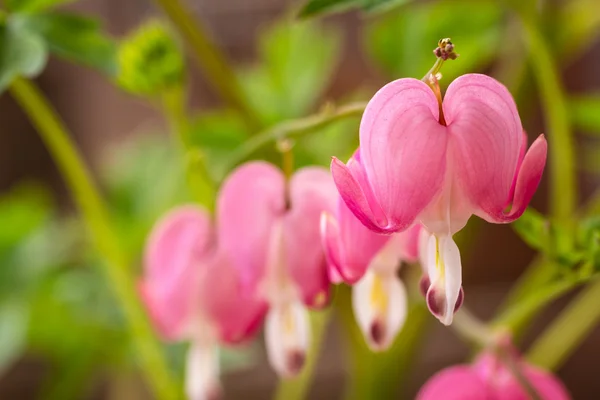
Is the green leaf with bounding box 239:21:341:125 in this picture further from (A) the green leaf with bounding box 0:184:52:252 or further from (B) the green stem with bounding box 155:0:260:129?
(A) the green leaf with bounding box 0:184:52:252

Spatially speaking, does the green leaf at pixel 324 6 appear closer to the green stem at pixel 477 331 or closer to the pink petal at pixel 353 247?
the pink petal at pixel 353 247

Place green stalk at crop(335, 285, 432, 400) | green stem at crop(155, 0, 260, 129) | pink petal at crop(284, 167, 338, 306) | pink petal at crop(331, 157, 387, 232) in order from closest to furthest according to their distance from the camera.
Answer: pink petal at crop(331, 157, 387, 232)
pink petal at crop(284, 167, 338, 306)
green stem at crop(155, 0, 260, 129)
green stalk at crop(335, 285, 432, 400)

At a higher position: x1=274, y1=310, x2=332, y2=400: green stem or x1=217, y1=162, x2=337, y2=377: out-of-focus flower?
x1=217, y1=162, x2=337, y2=377: out-of-focus flower

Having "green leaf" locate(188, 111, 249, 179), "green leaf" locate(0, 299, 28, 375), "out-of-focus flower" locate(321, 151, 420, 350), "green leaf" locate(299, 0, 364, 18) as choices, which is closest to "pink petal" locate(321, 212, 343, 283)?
"out-of-focus flower" locate(321, 151, 420, 350)

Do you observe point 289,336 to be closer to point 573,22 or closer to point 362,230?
point 362,230

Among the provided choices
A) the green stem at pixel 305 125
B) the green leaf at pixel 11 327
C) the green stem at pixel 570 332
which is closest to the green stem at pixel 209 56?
the green stem at pixel 305 125

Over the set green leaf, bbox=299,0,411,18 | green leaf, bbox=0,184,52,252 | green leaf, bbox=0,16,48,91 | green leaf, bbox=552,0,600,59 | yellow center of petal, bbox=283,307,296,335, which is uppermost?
green leaf, bbox=0,16,48,91

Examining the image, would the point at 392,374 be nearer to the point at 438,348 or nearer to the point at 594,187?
the point at 438,348

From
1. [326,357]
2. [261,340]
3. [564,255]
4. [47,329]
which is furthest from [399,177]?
[326,357]
